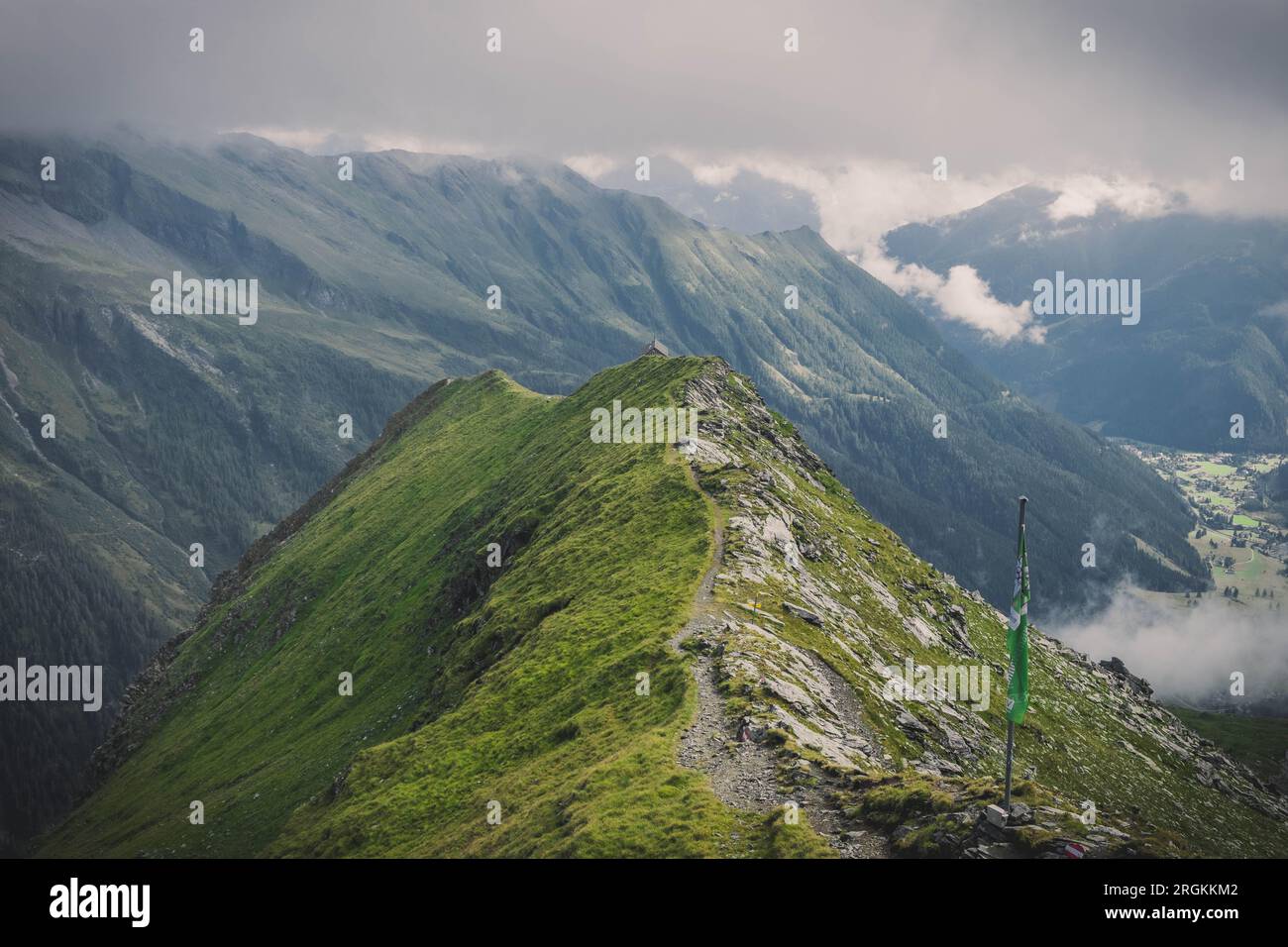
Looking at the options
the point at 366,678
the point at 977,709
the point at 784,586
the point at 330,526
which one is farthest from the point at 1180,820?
the point at 330,526

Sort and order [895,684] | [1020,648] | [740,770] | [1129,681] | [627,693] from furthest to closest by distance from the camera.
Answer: [1129,681] < [895,684] < [627,693] < [740,770] < [1020,648]

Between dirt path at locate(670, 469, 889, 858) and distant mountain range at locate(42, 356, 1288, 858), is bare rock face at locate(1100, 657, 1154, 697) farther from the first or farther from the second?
dirt path at locate(670, 469, 889, 858)

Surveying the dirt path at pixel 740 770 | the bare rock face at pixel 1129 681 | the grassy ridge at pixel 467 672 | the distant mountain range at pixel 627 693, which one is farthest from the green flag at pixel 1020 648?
the bare rock face at pixel 1129 681

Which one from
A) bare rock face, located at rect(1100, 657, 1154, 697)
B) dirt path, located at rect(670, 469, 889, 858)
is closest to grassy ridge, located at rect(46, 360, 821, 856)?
dirt path, located at rect(670, 469, 889, 858)

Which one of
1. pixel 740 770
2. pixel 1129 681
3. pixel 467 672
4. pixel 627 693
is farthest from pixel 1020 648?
pixel 1129 681

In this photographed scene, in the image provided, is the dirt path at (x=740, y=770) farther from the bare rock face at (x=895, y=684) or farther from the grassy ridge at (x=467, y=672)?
the grassy ridge at (x=467, y=672)

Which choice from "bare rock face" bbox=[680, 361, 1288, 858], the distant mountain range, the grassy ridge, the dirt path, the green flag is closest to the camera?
the green flag

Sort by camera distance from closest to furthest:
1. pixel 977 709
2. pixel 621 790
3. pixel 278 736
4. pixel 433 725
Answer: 1. pixel 621 790
2. pixel 433 725
3. pixel 977 709
4. pixel 278 736

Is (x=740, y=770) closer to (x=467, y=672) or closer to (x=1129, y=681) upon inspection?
(x=467, y=672)
